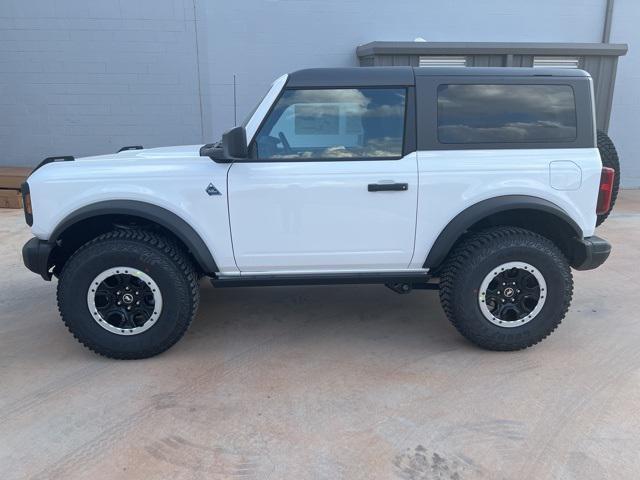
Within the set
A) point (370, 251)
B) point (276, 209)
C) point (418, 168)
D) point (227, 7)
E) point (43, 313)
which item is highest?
point (227, 7)

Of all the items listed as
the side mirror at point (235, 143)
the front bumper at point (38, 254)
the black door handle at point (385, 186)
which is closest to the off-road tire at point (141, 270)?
the front bumper at point (38, 254)

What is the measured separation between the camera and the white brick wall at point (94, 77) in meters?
8.37

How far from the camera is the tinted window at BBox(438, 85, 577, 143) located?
3434 millimetres

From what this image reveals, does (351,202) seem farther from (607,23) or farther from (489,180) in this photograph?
(607,23)

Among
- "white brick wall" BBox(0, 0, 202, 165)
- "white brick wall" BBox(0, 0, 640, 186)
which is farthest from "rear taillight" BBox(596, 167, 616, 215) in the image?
"white brick wall" BBox(0, 0, 202, 165)


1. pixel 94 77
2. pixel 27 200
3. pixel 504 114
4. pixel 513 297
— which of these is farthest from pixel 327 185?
pixel 94 77

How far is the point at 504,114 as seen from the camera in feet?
11.3

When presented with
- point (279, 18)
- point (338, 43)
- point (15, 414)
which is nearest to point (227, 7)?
point (279, 18)

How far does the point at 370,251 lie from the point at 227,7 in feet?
21.6

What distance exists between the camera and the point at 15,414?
2.86m

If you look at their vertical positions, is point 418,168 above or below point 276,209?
above

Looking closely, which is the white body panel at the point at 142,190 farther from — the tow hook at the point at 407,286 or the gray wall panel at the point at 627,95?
the gray wall panel at the point at 627,95

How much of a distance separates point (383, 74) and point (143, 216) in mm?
1843

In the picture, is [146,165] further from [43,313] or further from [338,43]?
[338,43]
